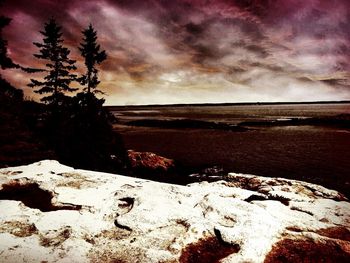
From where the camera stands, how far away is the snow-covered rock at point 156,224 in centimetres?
663

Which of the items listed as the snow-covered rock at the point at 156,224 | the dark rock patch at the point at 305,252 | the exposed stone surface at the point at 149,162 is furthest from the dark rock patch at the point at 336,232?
the exposed stone surface at the point at 149,162

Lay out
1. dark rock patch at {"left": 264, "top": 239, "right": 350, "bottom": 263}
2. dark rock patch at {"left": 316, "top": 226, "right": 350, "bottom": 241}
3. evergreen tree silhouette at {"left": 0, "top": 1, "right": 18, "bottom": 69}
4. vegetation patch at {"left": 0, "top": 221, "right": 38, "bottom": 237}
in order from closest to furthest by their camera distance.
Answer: dark rock patch at {"left": 264, "top": 239, "right": 350, "bottom": 263} < vegetation patch at {"left": 0, "top": 221, "right": 38, "bottom": 237} < dark rock patch at {"left": 316, "top": 226, "right": 350, "bottom": 241} < evergreen tree silhouette at {"left": 0, "top": 1, "right": 18, "bottom": 69}

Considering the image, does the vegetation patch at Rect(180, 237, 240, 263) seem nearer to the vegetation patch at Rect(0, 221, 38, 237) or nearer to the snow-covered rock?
the snow-covered rock

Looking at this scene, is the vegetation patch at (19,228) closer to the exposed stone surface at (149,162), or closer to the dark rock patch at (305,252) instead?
the dark rock patch at (305,252)

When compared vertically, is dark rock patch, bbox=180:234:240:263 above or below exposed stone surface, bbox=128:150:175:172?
above

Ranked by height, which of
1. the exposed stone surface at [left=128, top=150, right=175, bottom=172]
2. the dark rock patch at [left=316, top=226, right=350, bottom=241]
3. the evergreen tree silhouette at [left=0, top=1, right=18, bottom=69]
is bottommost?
the exposed stone surface at [left=128, top=150, right=175, bottom=172]

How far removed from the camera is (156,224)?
7.84 m

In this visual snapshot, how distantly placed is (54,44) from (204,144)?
2189 cm

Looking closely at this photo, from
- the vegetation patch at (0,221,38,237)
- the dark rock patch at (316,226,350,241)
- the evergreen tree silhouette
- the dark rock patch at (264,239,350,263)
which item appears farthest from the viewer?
the evergreen tree silhouette

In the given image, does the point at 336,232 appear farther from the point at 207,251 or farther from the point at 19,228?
the point at 19,228

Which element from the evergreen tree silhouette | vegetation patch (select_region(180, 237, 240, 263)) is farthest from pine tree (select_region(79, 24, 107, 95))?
vegetation patch (select_region(180, 237, 240, 263))

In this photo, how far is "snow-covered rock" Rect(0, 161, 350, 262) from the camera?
6629 mm

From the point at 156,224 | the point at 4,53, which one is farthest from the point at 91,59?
the point at 156,224

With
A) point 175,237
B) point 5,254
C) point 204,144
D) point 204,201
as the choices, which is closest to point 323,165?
point 204,144
